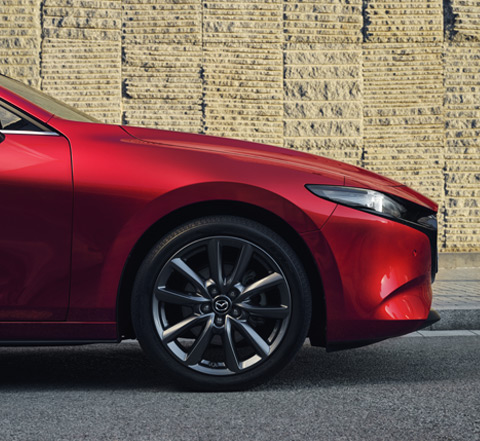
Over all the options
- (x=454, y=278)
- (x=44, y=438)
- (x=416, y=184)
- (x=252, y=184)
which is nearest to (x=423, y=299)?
(x=252, y=184)

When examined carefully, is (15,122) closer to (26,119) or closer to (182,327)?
(26,119)

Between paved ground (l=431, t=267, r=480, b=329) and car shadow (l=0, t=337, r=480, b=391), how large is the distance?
0.62m

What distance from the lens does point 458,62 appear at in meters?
10.2

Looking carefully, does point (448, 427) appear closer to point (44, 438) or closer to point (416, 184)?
point (44, 438)

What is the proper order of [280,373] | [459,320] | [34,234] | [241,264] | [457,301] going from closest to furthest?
[34,234] → [241,264] → [280,373] → [459,320] → [457,301]

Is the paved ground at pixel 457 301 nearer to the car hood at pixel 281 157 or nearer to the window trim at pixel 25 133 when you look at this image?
the car hood at pixel 281 157

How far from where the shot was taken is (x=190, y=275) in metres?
3.60

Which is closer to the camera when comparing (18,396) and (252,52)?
(18,396)

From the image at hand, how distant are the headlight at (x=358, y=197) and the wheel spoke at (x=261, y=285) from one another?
44cm

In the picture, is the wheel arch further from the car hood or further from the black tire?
the car hood

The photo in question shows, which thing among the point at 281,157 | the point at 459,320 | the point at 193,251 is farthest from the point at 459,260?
the point at 193,251

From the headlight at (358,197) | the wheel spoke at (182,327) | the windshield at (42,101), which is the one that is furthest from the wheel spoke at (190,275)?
the windshield at (42,101)

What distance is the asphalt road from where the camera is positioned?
3.08 metres

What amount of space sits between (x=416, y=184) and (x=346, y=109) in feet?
4.51
